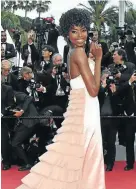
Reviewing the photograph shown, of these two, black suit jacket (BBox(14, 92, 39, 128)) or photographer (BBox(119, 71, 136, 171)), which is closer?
photographer (BBox(119, 71, 136, 171))

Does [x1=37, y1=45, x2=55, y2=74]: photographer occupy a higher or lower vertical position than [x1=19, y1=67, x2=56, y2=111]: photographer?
higher

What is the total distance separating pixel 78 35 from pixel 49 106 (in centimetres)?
259

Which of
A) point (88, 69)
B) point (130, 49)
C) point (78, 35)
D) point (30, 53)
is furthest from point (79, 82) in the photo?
point (30, 53)

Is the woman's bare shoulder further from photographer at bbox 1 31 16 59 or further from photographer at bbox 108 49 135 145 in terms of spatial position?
photographer at bbox 1 31 16 59

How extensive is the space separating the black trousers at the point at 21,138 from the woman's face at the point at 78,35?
2.63 m

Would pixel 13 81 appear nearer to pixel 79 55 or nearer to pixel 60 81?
pixel 60 81

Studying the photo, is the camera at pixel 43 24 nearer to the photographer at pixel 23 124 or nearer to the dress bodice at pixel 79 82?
the photographer at pixel 23 124

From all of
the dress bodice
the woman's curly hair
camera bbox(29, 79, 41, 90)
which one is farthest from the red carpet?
the woman's curly hair

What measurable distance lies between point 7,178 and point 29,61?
9.27 ft

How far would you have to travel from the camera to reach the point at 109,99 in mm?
6074

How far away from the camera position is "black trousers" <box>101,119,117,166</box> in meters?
6.11

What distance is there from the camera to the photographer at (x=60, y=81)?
20.7 ft

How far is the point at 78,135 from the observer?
3787 millimetres

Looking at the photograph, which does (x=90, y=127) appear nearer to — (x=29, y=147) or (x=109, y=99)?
(x=109, y=99)
